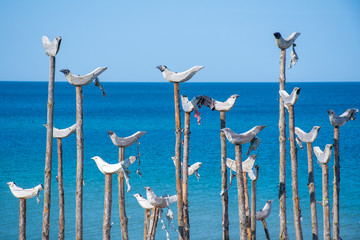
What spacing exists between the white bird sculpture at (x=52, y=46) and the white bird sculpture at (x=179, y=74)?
1778mm

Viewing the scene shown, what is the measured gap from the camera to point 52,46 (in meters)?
8.49

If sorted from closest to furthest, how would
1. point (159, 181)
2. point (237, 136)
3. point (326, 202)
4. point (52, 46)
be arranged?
point (237, 136), point (52, 46), point (326, 202), point (159, 181)

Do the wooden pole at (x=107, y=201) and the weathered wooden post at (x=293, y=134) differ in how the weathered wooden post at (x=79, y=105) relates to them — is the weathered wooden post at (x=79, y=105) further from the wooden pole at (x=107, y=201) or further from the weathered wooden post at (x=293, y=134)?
the weathered wooden post at (x=293, y=134)

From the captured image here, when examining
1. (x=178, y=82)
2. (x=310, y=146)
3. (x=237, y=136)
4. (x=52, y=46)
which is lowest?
(x=310, y=146)

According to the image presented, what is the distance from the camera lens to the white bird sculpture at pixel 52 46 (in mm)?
Result: 8461

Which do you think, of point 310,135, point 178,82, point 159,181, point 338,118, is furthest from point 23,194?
point 159,181

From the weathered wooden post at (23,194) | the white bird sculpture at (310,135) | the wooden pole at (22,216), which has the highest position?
the white bird sculpture at (310,135)

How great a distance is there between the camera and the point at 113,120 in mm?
57000

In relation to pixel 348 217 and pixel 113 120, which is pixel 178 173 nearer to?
pixel 348 217

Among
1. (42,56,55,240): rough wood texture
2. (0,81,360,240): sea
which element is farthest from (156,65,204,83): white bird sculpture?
(0,81,360,240): sea

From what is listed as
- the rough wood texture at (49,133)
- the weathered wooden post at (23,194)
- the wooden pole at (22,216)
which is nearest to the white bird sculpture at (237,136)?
the rough wood texture at (49,133)

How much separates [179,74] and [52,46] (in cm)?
222

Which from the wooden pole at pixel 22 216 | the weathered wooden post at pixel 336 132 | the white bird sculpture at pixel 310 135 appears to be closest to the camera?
the white bird sculpture at pixel 310 135

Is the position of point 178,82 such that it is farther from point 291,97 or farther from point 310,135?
point 310,135
